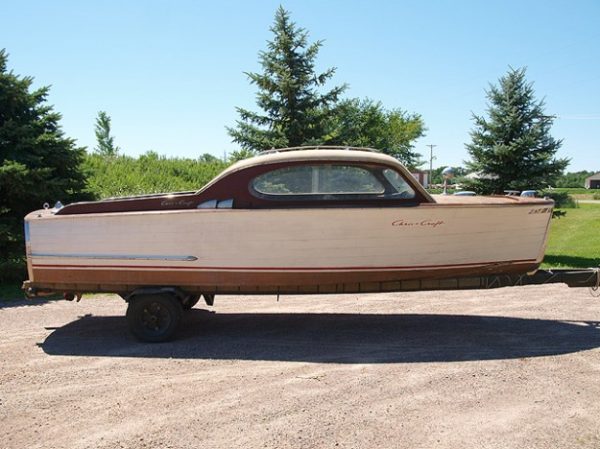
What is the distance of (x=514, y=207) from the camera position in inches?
230

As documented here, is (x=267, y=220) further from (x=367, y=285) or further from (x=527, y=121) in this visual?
(x=527, y=121)

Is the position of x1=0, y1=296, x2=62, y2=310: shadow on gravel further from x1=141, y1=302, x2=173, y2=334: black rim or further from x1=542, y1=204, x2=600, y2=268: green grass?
x1=542, y1=204, x2=600, y2=268: green grass

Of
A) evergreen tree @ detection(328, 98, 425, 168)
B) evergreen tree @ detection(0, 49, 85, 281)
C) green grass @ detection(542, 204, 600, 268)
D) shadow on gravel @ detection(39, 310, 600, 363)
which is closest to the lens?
shadow on gravel @ detection(39, 310, 600, 363)

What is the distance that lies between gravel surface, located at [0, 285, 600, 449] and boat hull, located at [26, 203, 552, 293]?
30.9 inches

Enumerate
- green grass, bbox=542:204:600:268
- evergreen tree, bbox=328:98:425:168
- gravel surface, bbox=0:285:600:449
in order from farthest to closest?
evergreen tree, bbox=328:98:425:168 → green grass, bbox=542:204:600:268 → gravel surface, bbox=0:285:600:449

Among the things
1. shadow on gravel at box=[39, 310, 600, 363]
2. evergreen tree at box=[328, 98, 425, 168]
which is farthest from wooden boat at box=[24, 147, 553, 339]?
evergreen tree at box=[328, 98, 425, 168]

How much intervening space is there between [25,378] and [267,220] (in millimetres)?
2963

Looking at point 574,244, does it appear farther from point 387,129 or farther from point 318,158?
point 387,129

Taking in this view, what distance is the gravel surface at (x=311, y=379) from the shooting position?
3.72 meters

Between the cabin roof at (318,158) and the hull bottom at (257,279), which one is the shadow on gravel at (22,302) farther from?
the cabin roof at (318,158)

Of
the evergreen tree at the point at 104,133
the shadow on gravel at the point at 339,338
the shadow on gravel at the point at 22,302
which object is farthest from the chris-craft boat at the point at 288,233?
the evergreen tree at the point at 104,133

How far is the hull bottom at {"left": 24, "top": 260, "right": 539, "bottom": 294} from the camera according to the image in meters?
5.74

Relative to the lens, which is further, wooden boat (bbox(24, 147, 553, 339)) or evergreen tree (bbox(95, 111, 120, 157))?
evergreen tree (bbox(95, 111, 120, 157))

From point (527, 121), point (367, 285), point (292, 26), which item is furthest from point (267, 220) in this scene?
point (527, 121)
